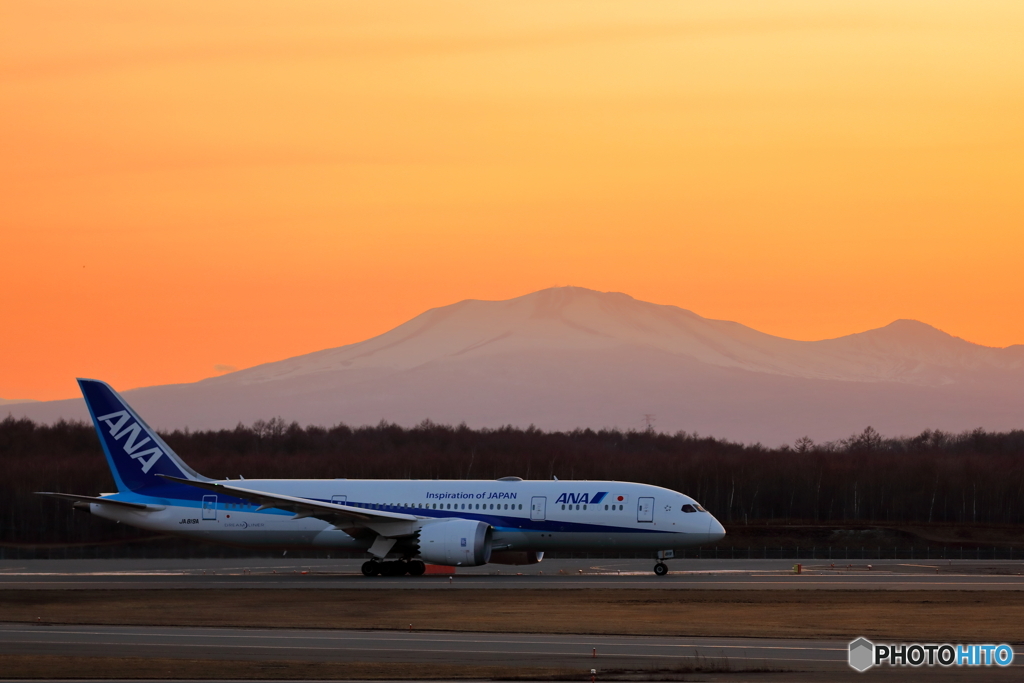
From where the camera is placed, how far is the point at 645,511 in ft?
169

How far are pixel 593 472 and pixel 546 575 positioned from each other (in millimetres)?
73438

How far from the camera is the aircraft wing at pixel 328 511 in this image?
50812 millimetres

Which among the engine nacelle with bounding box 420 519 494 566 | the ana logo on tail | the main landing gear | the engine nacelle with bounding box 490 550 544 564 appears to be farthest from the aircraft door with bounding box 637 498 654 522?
the ana logo on tail

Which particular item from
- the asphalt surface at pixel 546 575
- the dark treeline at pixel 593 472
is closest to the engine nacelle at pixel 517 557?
the asphalt surface at pixel 546 575

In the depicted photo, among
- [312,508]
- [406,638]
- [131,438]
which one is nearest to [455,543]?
[312,508]

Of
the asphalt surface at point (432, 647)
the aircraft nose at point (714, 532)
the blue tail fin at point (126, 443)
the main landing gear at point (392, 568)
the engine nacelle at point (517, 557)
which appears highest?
the blue tail fin at point (126, 443)

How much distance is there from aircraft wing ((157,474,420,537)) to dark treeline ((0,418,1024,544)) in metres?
46.0

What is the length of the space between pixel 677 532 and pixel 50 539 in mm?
62441

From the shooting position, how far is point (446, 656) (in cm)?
2692

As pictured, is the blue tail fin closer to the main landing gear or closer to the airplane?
the airplane

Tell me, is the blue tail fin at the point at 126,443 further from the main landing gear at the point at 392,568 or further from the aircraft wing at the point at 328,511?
the main landing gear at the point at 392,568

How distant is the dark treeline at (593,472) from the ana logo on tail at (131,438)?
41.0 metres

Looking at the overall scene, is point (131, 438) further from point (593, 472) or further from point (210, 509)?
point (593, 472)

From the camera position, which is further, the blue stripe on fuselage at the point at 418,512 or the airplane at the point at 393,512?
the blue stripe on fuselage at the point at 418,512
